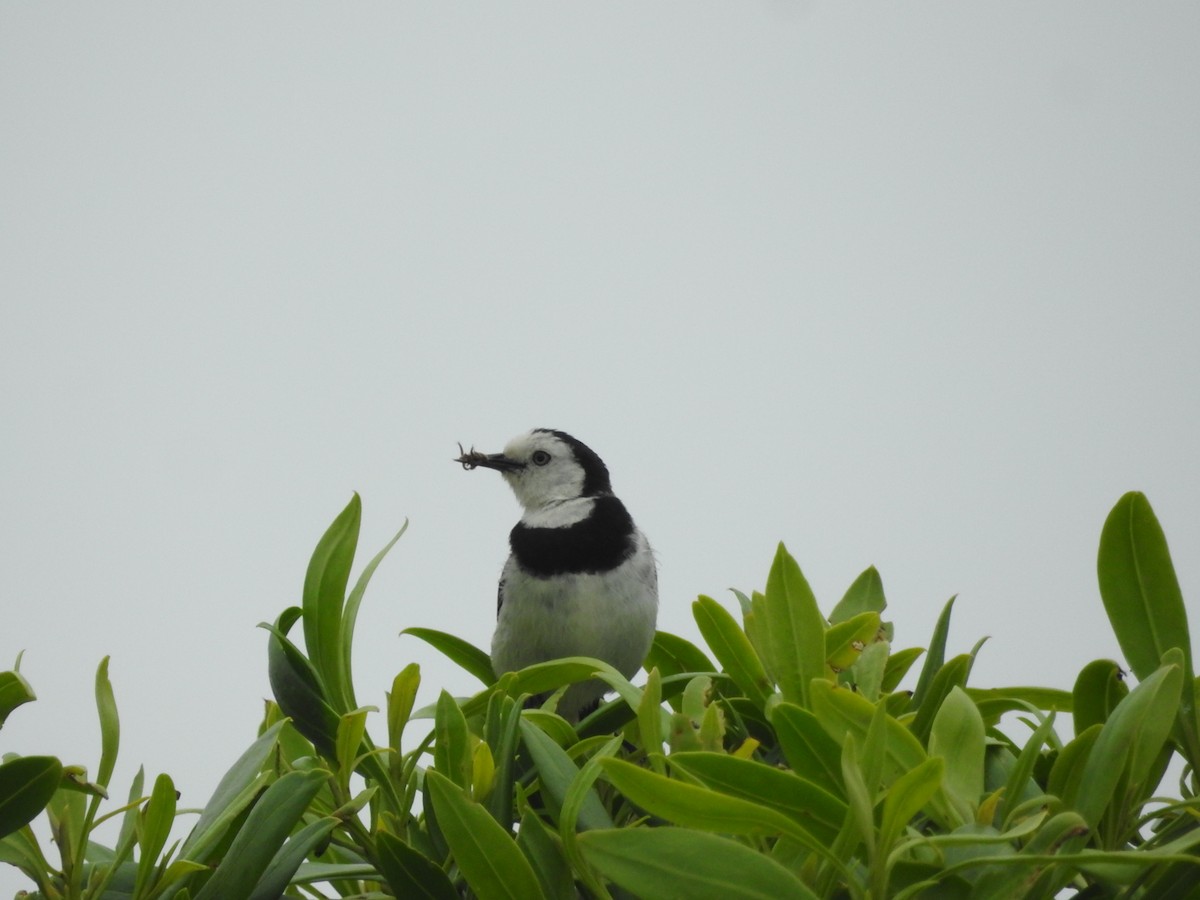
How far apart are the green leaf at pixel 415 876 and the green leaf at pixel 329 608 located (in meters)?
0.35

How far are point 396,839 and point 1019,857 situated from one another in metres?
0.72

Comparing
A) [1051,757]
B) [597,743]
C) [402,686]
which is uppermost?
[402,686]

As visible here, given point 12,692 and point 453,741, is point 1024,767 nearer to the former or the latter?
point 453,741

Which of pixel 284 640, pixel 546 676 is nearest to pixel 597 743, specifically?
pixel 546 676

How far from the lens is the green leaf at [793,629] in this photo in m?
1.67

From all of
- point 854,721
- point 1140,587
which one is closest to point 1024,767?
point 854,721

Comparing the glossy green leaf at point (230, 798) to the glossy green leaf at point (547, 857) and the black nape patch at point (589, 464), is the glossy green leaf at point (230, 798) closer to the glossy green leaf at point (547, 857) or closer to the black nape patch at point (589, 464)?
the glossy green leaf at point (547, 857)

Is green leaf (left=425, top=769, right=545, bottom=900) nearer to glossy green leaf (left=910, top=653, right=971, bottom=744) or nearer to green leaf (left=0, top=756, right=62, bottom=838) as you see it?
green leaf (left=0, top=756, right=62, bottom=838)

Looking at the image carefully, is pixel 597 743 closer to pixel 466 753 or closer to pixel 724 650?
pixel 466 753

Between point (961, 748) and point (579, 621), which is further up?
point (961, 748)

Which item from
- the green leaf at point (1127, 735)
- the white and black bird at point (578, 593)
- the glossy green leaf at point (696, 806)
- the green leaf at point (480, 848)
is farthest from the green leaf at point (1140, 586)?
the white and black bird at point (578, 593)

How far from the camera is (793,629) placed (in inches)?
65.7

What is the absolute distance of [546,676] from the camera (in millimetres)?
1831

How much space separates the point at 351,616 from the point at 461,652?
74 cm
